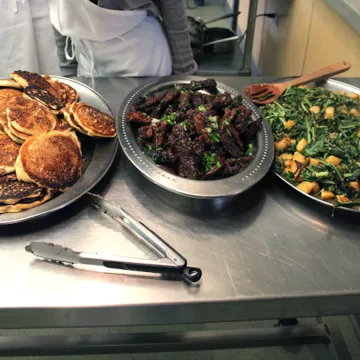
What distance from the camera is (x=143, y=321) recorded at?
1.16 meters

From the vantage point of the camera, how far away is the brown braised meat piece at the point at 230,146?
1482 mm

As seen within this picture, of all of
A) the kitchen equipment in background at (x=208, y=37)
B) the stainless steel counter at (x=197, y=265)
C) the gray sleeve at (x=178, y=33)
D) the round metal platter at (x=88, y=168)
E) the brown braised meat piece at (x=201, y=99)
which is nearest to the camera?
the stainless steel counter at (x=197, y=265)

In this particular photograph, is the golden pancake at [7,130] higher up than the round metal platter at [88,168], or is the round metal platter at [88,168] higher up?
the golden pancake at [7,130]

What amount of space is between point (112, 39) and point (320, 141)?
1263 mm

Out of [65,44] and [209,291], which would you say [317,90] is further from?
[65,44]

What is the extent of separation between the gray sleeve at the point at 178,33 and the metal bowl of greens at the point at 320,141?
0.70 m

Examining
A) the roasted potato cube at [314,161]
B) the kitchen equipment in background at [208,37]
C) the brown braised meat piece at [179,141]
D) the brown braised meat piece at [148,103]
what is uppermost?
the brown braised meat piece at [148,103]

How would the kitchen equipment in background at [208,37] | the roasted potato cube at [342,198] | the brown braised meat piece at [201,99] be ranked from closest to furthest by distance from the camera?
the roasted potato cube at [342,198] < the brown braised meat piece at [201,99] < the kitchen equipment in background at [208,37]

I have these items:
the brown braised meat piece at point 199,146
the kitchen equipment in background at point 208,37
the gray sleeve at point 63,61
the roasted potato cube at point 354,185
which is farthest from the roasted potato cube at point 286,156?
the kitchen equipment in background at point 208,37

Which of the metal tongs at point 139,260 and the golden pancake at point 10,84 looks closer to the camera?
the metal tongs at point 139,260

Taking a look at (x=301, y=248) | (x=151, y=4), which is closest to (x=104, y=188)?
(x=301, y=248)

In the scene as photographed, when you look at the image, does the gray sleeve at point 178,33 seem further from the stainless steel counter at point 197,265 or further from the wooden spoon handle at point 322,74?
the stainless steel counter at point 197,265

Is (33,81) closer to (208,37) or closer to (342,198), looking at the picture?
(342,198)

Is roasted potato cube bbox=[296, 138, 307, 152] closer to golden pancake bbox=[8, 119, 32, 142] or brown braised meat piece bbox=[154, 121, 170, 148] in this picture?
brown braised meat piece bbox=[154, 121, 170, 148]
